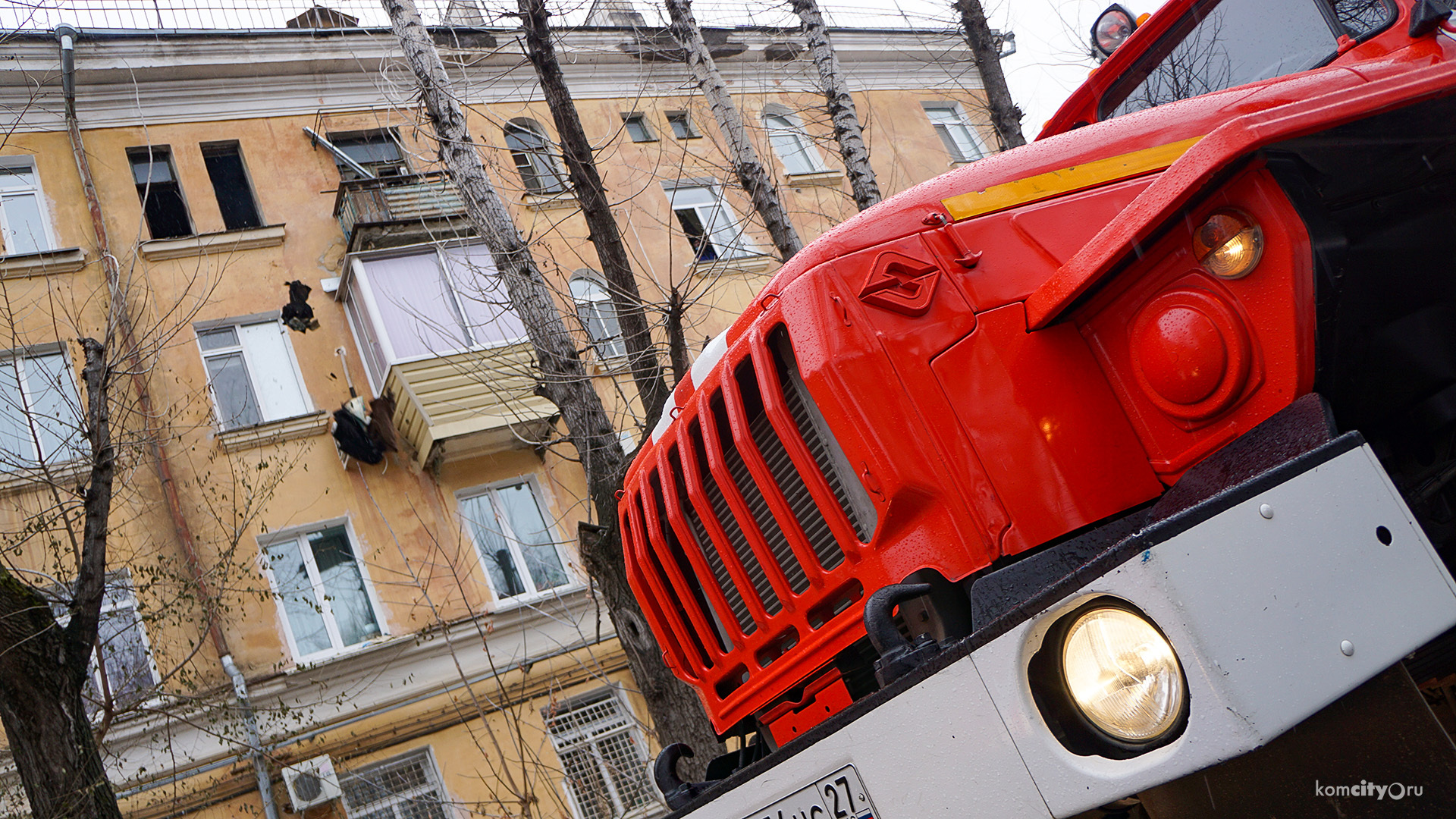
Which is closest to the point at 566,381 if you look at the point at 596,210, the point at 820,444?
the point at 596,210

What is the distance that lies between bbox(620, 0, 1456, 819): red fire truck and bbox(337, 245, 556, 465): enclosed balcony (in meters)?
10.9

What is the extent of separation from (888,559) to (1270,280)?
111cm

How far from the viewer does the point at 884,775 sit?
2.20 metres

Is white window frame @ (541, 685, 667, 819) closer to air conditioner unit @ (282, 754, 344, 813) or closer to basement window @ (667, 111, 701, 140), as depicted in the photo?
air conditioner unit @ (282, 754, 344, 813)

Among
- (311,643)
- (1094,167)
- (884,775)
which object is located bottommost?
(884,775)

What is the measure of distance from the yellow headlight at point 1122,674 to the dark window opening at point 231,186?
15.8 meters

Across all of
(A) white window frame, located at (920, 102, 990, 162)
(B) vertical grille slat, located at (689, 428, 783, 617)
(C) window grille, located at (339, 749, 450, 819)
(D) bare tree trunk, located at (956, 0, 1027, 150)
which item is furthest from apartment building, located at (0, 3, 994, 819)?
(B) vertical grille slat, located at (689, 428, 783, 617)

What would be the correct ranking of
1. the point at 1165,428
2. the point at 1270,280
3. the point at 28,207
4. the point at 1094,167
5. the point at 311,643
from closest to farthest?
the point at 1270,280
the point at 1165,428
the point at 1094,167
the point at 311,643
the point at 28,207

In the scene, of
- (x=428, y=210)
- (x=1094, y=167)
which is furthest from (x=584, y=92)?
(x=1094, y=167)

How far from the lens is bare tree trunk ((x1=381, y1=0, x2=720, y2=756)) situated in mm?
6754

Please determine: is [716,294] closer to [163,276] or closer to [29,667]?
[163,276]

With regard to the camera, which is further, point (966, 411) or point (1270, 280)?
point (966, 411)

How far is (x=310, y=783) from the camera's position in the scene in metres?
12.0

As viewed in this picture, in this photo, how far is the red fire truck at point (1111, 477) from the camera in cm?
185
